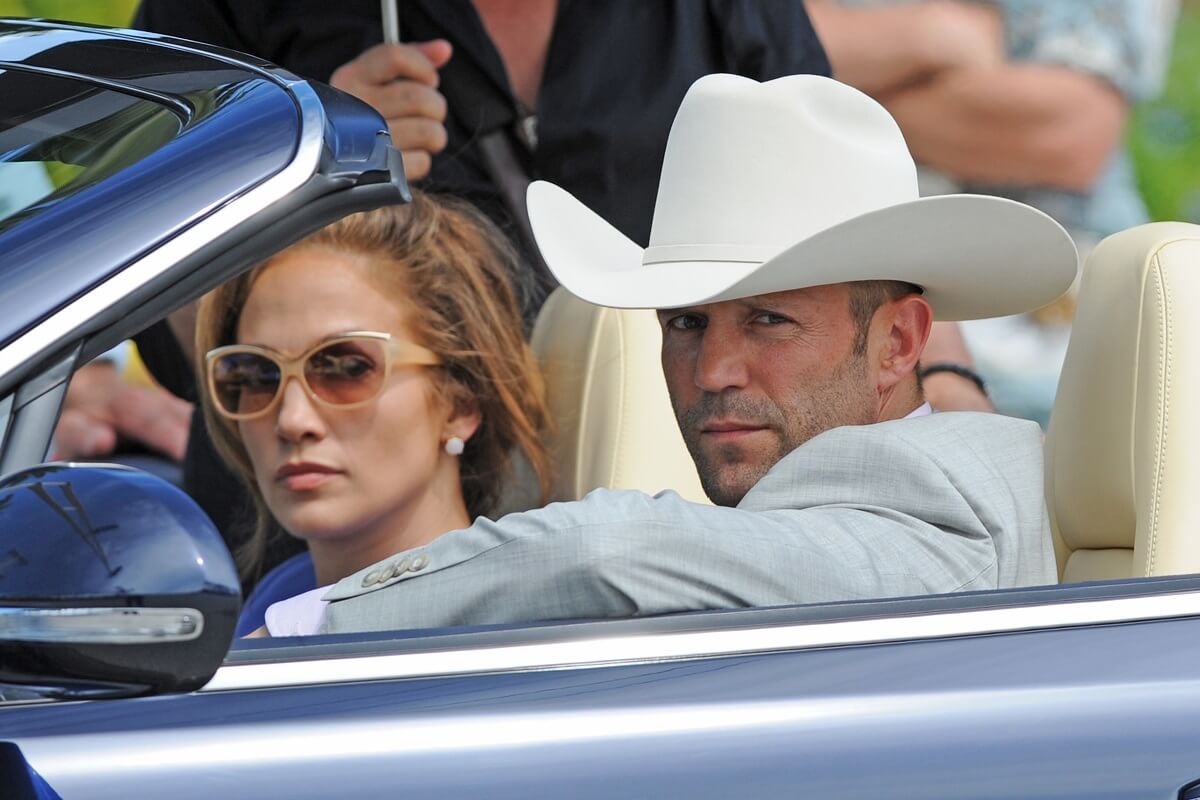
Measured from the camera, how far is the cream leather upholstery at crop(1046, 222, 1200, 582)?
2152 millimetres

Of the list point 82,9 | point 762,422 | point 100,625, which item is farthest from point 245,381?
point 82,9

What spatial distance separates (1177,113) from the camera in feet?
15.7

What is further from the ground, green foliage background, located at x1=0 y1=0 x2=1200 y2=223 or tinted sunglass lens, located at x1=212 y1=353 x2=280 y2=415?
tinted sunglass lens, located at x1=212 y1=353 x2=280 y2=415

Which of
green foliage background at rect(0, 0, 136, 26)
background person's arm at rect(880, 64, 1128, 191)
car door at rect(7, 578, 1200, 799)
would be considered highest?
green foliage background at rect(0, 0, 136, 26)

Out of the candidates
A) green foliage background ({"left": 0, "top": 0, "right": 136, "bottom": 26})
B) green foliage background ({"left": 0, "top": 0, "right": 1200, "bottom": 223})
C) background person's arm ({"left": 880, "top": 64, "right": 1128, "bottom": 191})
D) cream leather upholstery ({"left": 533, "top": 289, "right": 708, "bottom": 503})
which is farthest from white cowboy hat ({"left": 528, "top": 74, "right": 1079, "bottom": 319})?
green foliage background ({"left": 0, "top": 0, "right": 136, "bottom": 26})

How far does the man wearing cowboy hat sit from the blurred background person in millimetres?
2168

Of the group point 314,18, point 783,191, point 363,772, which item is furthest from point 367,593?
point 314,18

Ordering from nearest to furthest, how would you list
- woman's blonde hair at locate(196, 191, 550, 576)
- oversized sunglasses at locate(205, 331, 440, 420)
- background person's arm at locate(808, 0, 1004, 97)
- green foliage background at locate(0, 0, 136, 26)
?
oversized sunglasses at locate(205, 331, 440, 420), woman's blonde hair at locate(196, 191, 550, 576), background person's arm at locate(808, 0, 1004, 97), green foliage background at locate(0, 0, 136, 26)

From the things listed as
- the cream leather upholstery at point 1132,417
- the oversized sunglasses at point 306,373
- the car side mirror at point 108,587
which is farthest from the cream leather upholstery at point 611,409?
the car side mirror at point 108,587

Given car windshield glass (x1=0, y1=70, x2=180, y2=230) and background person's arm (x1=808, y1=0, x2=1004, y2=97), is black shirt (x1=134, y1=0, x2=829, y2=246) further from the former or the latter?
car windshield glass (x1=0, y1=70, x2=180, y2=230)

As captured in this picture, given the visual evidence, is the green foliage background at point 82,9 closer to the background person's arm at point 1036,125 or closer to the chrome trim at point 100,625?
the background person's arm at point 1036,125

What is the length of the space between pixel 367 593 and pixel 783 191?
0.94 metres

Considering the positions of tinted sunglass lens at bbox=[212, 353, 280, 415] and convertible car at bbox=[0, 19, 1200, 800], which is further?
tinted sunglass lens at bbox=[212, 353, 280, 415]

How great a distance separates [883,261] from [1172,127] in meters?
2.82
